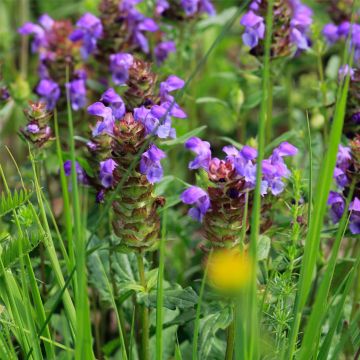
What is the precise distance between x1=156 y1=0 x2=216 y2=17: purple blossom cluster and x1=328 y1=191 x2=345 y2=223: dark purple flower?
123cm

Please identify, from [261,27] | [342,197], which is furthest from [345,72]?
[342,197]

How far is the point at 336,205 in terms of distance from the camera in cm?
228

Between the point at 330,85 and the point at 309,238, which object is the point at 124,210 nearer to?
the point at 309,238

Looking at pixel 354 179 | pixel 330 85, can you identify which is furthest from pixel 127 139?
pixel 330 85

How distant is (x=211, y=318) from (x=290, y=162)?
92cm

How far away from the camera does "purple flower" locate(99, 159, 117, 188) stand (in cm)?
196

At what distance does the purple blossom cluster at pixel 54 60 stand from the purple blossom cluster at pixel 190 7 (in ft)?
1.37

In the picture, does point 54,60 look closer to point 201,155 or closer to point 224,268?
point 201,155

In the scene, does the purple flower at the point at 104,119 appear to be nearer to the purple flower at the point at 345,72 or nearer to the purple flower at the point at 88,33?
the purple flower at the point at 345,72

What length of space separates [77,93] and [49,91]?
0.12m

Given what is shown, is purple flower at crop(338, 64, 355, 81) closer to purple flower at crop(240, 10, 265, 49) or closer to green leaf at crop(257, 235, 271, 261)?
purple flower at crop(240, 10, 265, 49)

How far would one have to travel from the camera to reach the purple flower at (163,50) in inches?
132

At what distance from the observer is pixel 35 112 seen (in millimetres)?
2285

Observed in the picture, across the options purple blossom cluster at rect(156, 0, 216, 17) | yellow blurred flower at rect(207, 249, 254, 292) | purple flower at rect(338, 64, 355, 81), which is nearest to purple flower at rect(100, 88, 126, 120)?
yellow blurred flower at rect(207, 249, 254, 292)
